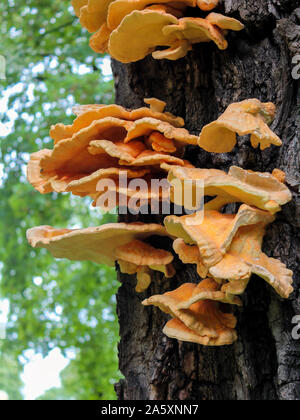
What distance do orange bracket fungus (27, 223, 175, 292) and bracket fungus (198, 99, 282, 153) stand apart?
461 mm

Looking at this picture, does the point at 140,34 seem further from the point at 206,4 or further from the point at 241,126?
the point at 241,126

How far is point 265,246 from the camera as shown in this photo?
1.89 metres

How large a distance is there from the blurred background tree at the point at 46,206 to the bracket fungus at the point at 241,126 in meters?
4.04

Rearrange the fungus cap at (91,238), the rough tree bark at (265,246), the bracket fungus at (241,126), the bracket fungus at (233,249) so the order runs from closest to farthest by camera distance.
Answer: the bracket fungus at (233,249)
the bracket fungus at (241,126)
the rough tree bark at (265,246)
the fungus cap at (91,238)

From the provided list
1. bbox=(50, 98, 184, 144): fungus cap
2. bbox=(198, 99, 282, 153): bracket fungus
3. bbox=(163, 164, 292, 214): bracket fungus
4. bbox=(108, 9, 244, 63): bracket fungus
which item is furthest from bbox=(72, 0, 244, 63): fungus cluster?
bbox=(163, 164, 292, 214): bracket fungus

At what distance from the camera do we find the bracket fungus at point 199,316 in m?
1.75

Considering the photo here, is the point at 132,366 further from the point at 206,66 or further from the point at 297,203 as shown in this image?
the point at 206,66

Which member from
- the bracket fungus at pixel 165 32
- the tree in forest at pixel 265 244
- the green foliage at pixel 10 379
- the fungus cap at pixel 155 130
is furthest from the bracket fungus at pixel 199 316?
the green foliage at pixel 10 379

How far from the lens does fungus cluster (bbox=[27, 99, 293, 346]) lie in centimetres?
162

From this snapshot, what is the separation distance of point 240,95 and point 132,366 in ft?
4.87

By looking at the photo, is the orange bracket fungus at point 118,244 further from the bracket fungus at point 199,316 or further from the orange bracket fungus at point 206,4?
the orange bracket fungus at point 206,4

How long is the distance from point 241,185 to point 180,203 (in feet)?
0.85

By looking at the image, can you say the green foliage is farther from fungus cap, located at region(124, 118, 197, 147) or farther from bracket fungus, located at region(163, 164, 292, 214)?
bracket fungus, located at region(163, 164, 292, 214)

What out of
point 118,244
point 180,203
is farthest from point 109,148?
point 118,244
